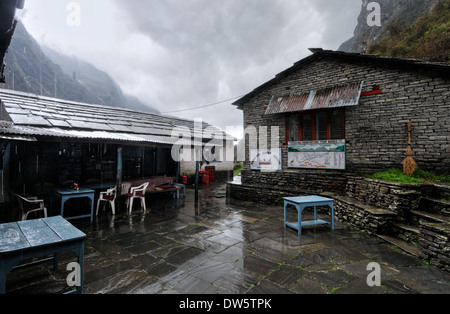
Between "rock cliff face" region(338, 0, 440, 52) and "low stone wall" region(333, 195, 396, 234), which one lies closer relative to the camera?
"low stone wall" region(333, 195, 396, 234)

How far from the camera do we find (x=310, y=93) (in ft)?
28.1

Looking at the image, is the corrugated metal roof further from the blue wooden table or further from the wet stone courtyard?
the blue wooden table

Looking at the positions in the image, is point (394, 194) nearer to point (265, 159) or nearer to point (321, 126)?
point (321, 126)

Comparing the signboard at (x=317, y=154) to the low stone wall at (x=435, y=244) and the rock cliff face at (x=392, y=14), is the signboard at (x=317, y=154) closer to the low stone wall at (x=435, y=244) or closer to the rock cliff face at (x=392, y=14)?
the low stone wall at (x=435, y=244)

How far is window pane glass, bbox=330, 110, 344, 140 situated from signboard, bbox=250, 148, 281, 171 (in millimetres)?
2139

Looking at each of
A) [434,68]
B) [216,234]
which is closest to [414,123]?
[434,68]

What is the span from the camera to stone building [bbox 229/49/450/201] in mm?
6441

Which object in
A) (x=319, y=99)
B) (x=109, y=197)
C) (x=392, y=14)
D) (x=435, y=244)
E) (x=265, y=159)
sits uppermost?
(x=392, y=14)

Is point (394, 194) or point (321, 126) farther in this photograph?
point (321, 126)

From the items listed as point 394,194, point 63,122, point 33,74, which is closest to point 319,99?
point 394,194

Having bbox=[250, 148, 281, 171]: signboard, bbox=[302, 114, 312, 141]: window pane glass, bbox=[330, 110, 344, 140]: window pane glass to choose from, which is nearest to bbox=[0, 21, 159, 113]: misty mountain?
bbox=[250, 148, 281, 171]: signboard

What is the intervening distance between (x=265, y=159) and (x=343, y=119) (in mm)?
3366

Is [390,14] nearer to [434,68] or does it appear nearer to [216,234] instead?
[434,68]

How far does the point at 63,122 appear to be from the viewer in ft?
23.9
